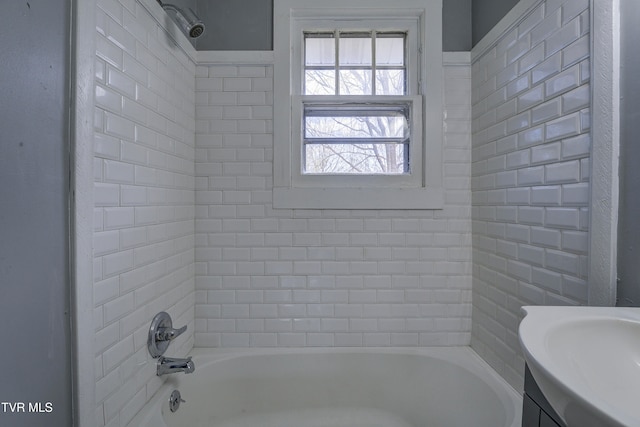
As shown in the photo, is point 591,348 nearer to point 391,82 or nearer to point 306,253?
point 306,253

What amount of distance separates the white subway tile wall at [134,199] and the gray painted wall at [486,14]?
156 centimetres

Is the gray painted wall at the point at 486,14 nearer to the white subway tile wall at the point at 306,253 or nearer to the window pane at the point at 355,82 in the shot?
the white subway tile wall at the point at 306,253

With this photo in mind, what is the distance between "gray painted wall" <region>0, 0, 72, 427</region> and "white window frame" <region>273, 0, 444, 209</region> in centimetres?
94

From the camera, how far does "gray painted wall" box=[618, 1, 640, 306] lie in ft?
2.68

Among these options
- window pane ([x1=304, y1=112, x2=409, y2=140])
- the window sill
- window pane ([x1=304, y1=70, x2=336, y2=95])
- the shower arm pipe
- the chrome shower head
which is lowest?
the window sill

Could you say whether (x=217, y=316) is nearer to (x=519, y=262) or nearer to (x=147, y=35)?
(x=147, y=35)

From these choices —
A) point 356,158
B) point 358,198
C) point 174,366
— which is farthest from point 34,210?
point 356,158

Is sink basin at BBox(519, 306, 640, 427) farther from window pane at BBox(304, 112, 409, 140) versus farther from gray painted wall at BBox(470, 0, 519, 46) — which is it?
gray painted wall at BBox(470, 0, 519, 46)

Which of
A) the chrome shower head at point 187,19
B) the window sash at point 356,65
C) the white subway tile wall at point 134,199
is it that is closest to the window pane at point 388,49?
the window sash at point 356,65

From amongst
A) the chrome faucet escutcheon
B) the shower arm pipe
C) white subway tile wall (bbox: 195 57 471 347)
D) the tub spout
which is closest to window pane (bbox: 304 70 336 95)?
white subway tile wall (bbox: 195 57 471 347)

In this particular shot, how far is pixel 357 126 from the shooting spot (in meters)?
1.70

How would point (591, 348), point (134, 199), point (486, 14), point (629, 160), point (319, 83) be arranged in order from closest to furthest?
point (591, 348), point (629, 160), point (134, 199), point (486, 14), point (319, 83)

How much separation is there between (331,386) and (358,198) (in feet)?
3.34

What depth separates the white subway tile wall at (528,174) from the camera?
96cm
